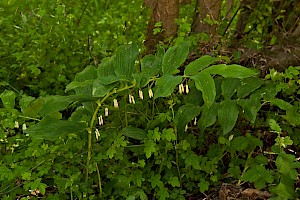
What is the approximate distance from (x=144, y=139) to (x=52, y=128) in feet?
1.23

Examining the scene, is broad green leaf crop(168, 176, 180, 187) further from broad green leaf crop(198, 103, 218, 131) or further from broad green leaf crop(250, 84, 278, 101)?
broad green leaf crop(250, 84, 278, 101)

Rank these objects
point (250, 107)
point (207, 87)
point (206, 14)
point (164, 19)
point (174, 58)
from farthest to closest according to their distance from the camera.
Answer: point (206, 14)
point (164, 19)
point (250, 107)
point (174, 58)
point (207, 87)

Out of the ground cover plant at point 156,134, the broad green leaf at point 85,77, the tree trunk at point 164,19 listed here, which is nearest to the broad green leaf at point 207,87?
the ground cover plant at point 156,134

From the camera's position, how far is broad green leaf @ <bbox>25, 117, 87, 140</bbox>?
6.66 feet

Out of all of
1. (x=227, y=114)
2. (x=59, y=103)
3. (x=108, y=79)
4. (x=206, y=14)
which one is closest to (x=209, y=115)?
(x=227, y=114)

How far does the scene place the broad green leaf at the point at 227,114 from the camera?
2.08 meters

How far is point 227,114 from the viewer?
2.11 m

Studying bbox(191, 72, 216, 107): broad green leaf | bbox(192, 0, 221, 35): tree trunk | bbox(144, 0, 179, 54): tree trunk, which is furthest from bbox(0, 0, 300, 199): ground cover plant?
bbox(192, 0, 221, 35): tree trunk

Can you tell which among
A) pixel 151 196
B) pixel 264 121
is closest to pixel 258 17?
pixel 264 121

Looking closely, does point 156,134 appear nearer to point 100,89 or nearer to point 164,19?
point 100,89

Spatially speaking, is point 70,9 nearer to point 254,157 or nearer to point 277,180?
point 254,157

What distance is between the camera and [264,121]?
2549 millimetres

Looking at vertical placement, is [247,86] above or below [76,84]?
below

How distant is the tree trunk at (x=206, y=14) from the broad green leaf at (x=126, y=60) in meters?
1.16
